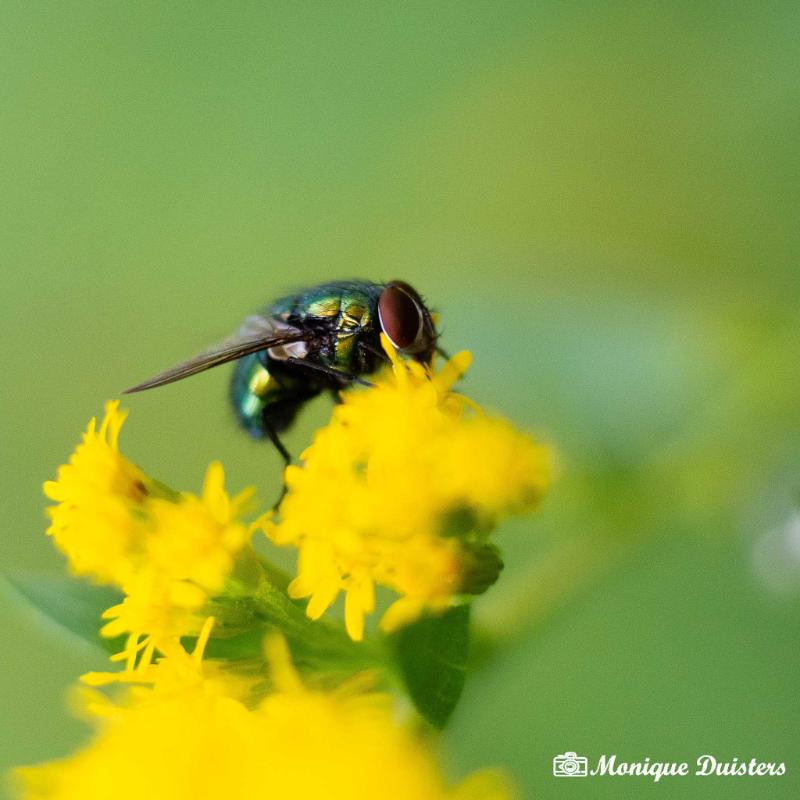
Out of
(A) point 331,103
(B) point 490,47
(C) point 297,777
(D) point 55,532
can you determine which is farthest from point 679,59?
(C) point 297,777

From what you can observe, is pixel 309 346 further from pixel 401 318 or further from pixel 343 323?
pixel 401 318

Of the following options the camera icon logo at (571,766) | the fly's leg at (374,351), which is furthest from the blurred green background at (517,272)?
the fly's leg at (374,351)

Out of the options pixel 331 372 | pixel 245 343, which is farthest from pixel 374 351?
pixel 245 343

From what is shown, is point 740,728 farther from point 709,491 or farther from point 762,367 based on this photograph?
point 762,367

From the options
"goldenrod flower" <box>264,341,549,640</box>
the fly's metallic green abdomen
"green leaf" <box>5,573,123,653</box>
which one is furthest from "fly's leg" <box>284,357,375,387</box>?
"green leaf" <box>5,573,123,653</box>

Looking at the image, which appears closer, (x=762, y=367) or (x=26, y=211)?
(x=762, y=367)

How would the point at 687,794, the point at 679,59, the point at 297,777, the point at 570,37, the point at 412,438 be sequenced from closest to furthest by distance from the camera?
the point at 297,777
the point at 412,438
the point at 687,794
the point at 679,59
the point at 570,37
